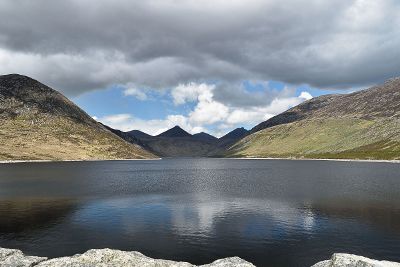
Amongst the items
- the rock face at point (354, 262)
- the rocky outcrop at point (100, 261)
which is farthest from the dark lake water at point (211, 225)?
the rock face at point (354, 262)

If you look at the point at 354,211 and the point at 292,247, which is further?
the point at 354,211

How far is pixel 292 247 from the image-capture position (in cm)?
4819

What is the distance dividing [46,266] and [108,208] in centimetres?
5241

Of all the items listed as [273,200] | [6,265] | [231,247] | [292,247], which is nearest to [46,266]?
[6,265]

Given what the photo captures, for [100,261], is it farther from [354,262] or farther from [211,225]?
[211,225]

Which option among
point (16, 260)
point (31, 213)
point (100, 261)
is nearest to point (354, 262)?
point (100, 261)

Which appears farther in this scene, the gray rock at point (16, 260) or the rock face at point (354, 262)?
the gray rock at point (16, 260)

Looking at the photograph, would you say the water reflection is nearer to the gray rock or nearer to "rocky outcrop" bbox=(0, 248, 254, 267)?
the gray rock

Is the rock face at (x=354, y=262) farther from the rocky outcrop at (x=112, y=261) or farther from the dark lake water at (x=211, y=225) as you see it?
the dark lake water at (x=211, y=225)

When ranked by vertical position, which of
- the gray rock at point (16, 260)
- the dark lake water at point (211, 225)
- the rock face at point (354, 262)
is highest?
the rock face at point (354, 262)

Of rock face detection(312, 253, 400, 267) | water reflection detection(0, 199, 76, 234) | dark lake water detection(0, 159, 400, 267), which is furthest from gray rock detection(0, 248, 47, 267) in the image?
water reflection detection(0, 199, 76, 234)

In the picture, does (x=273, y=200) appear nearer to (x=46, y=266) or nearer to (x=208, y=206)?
(x=208, y=206)

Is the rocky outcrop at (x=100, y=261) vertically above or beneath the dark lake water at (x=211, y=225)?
above

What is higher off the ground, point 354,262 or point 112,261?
point 354,262
